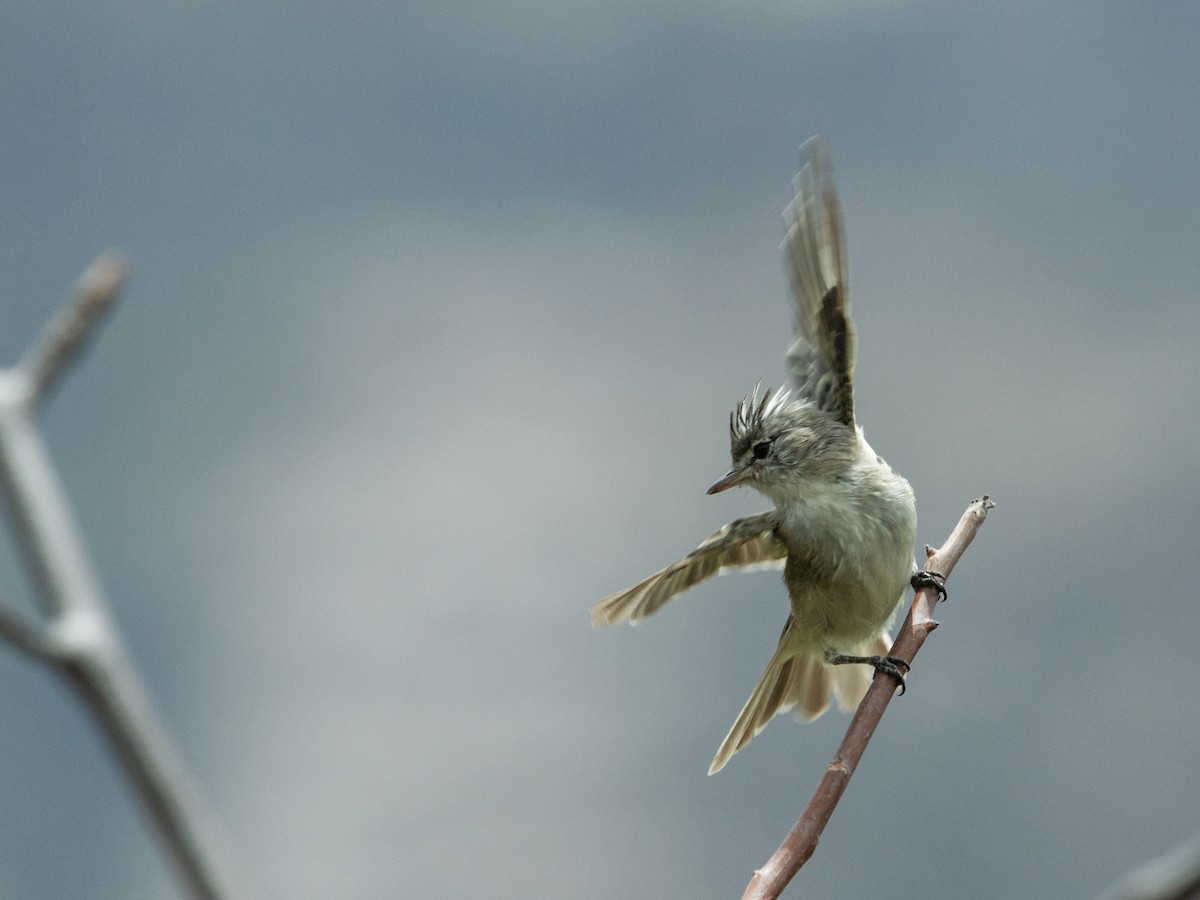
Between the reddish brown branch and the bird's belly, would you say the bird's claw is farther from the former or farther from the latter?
the bird's belly

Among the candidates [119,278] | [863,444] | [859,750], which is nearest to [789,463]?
[863,444]

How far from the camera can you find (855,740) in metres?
1.50

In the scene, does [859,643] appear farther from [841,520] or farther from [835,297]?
[835,297]

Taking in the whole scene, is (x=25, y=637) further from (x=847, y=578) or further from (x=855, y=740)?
(x=847, y=578)

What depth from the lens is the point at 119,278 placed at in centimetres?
44

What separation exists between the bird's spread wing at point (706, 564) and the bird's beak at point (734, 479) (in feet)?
0.23

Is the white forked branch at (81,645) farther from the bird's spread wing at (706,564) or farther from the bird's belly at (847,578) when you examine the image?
the bird's belly at (847,578)

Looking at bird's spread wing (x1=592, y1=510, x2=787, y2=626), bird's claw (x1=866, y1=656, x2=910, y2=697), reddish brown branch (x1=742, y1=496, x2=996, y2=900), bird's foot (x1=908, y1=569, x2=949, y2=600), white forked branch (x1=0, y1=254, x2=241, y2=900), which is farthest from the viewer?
bird's spread wing (x1=592, y1=510, x2=787, y2=626)

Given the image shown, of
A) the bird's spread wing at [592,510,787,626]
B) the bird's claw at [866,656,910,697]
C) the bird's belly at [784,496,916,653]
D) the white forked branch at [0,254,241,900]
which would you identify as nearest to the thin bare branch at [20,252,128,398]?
the white forked branch at [0,254,241,900]

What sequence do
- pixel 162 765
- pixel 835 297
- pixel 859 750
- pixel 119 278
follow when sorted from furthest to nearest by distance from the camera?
pixel 835 297
pixel 859 750
pixel 119 278
pixel 162 765

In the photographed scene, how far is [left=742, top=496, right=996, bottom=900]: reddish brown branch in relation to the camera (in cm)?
117

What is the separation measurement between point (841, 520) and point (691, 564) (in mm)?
290

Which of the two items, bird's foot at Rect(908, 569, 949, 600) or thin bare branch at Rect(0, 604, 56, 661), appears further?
bird's foot at Rect(908, 569, 949, 600)

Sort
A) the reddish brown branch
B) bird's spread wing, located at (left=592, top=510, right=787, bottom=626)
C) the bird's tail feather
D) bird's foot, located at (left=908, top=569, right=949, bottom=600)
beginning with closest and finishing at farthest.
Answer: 1. the reddish brown branch
2. bird's foot, located at (left=908, top=569, right=949, bottom=600)
3. bird's spread wing, located at (left=592, top=510, right=787, bottom=626)
4. the bird's tail feather
